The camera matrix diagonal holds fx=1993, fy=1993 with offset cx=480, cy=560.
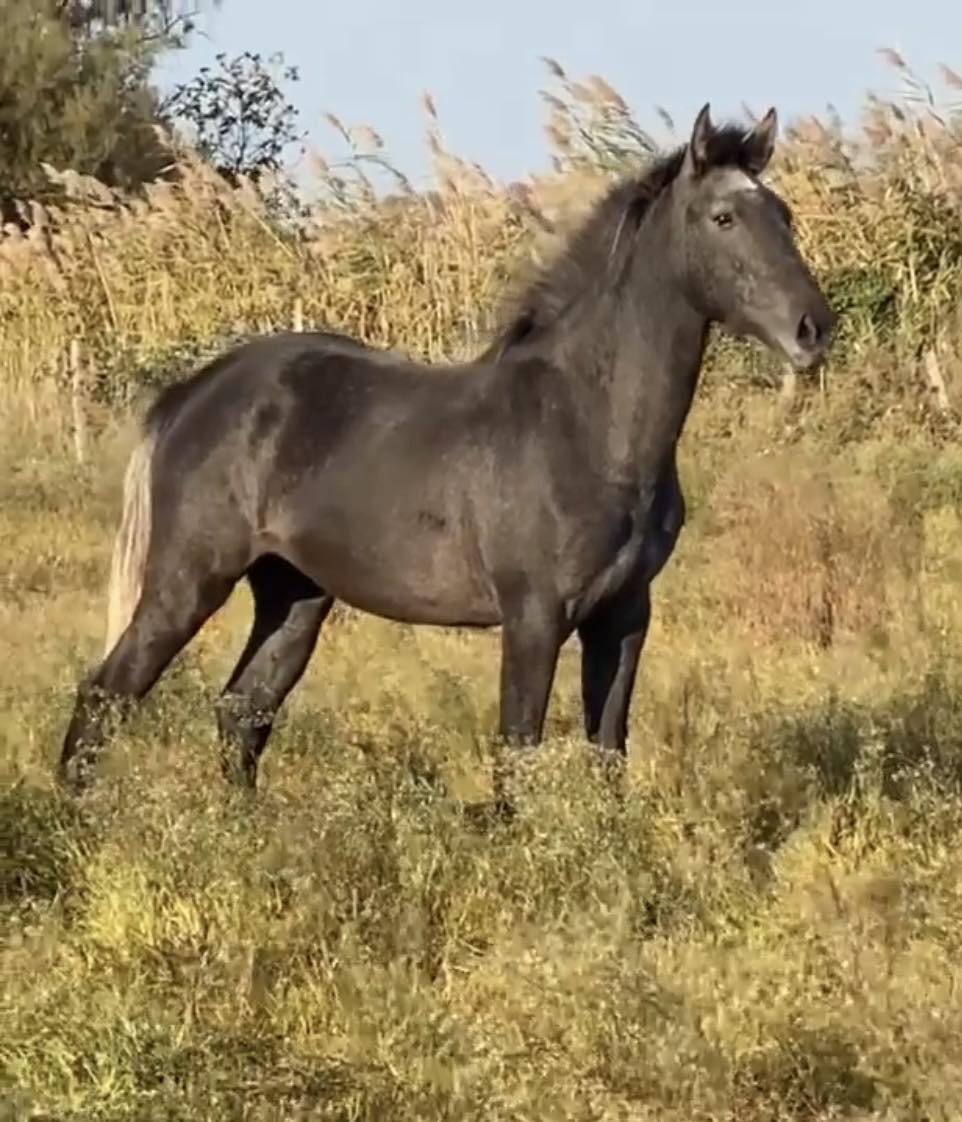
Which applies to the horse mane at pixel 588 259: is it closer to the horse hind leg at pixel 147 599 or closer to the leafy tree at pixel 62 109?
the horse hind leg at pixel 147 599

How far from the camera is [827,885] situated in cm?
452

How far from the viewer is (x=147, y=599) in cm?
592

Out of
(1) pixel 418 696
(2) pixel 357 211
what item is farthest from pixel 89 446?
(1) pixel 418 696

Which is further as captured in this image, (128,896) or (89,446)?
(89,446)

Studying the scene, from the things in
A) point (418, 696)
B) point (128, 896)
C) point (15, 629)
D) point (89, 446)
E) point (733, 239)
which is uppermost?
point (733, 239)

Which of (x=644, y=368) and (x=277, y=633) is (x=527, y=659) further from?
(x=277, y=633)

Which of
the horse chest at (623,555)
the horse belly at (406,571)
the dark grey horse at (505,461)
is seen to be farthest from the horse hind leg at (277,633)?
the horse chest at (623,555)

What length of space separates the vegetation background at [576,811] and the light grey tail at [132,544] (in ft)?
1.13

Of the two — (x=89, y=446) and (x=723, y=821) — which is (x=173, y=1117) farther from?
(x=89, y=446)

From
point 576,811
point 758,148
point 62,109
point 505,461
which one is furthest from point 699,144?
point 62,109

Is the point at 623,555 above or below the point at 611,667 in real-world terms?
above

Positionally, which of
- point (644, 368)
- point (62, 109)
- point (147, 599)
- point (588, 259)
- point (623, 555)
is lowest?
Answer: point (62, 109)

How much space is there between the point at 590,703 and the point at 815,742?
762 mm

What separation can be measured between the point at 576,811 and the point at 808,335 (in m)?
1.33
